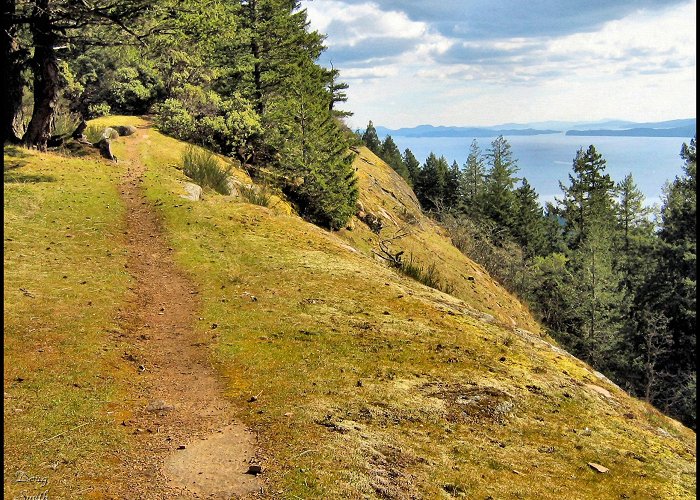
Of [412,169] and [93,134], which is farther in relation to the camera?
[412,169]

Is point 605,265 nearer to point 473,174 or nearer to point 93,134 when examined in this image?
point 473,174

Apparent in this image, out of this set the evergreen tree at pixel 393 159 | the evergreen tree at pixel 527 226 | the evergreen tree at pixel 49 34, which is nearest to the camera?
the evergreen tree at pixel 49 34

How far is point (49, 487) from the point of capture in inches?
246

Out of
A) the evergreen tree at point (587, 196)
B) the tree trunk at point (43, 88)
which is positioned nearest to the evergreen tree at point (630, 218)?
the evergreen tree at point (587, 196)

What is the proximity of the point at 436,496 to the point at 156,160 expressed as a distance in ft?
99.3

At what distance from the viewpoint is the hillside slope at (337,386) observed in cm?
739

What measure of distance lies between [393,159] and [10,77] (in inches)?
3636

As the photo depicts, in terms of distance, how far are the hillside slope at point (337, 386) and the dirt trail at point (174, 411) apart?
9.8 inches

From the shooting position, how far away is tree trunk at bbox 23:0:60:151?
24969 mm

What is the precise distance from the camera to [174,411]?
8758 mm

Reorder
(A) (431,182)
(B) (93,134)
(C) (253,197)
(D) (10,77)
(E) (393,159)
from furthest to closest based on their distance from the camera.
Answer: (E) (393,159), (A) (431,182), (B) (93,134), (C) (253,197), (D) (10,77)

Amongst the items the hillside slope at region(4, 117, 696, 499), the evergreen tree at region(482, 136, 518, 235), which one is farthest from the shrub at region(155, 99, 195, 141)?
the evergreen tree at region(482, 136, 518, 235)

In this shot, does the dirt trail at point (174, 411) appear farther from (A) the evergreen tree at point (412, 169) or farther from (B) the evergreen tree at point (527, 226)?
(A) the evergreen tree at point (412, 169)

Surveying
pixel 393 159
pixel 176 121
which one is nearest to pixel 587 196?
pixel 393 159
